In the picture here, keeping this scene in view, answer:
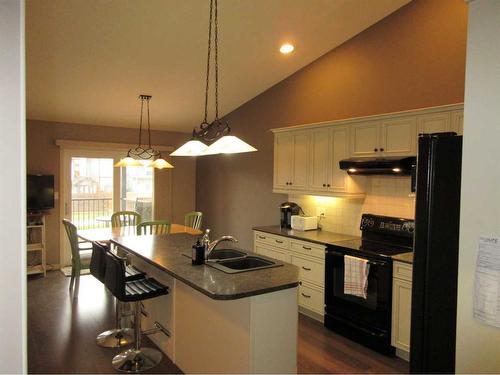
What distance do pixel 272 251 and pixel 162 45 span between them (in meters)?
2.68

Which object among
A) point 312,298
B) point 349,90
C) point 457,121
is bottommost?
point 312,298

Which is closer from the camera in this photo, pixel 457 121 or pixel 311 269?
pixel 457 121

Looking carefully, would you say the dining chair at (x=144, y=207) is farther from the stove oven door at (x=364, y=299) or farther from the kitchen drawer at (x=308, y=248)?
the stove oven door at (x=364, y=299)

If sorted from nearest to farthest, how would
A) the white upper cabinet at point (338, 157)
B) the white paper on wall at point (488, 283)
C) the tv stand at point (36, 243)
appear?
the white paper on wall at point (488, 283), the white upper cabinet at point (338, 157), the tv stand at point (36, 243)

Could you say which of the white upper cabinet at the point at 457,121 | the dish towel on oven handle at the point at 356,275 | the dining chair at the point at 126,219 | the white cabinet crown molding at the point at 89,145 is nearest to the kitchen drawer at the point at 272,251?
the dish towel on oven handle at the point at 356,275

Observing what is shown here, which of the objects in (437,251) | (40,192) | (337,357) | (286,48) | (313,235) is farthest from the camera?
(40,192)

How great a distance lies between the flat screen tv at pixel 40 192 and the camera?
5.52 m

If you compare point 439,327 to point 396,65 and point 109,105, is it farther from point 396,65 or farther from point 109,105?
point 109,105

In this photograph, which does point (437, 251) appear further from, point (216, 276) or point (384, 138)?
point (384, 138)

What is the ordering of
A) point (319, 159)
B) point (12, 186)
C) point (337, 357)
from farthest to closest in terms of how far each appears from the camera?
point (319, 159)
point (337, 357)
point (12, 186)

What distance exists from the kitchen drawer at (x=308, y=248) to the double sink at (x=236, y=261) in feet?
3.82

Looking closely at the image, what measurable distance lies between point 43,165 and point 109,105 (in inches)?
58.1

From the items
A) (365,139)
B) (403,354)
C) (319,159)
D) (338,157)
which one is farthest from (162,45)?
(403,354)

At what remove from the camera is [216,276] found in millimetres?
2350
